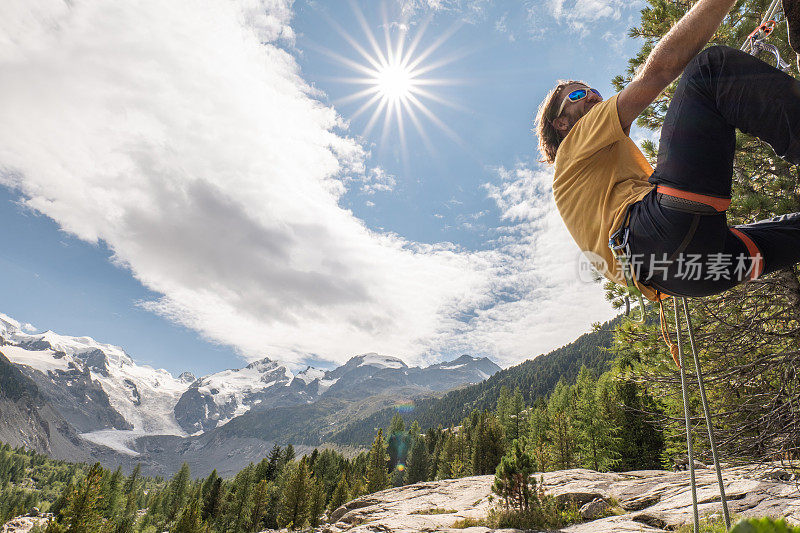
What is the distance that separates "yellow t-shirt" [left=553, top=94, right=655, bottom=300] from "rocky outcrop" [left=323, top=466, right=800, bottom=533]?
23.6ft

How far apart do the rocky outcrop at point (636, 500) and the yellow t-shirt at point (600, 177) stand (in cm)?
718

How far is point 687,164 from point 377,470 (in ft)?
193

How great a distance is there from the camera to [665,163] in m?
2.45

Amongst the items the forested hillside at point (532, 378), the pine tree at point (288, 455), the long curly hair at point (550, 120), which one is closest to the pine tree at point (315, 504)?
the pine tree at point (288, 455)

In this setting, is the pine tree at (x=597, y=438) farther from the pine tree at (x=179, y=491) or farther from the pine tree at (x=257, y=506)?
the pine tree at (x=179, y=491)

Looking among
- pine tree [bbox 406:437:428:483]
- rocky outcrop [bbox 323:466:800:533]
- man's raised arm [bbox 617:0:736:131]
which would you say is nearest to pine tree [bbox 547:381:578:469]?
rocky outcrop [bbox 323:466:800:533]

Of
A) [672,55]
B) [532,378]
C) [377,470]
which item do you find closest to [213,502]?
[377,470]

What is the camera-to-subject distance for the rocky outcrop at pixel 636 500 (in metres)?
7.81

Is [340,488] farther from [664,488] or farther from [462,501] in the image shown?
[664,488]

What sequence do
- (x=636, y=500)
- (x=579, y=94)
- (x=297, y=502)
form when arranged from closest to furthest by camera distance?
(x=579, y=94) → (x=636, y=500) → (x=297, y=502)

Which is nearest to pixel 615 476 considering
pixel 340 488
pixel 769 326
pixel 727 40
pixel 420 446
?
pixel 769 326

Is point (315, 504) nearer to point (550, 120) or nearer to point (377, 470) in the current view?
point (377, 470)

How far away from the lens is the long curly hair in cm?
326

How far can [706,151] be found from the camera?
232 cm
